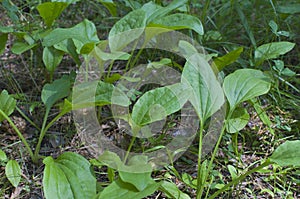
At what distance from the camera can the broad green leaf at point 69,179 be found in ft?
3.10

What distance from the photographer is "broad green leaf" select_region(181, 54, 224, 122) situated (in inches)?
44.8

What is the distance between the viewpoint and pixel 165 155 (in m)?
1.21

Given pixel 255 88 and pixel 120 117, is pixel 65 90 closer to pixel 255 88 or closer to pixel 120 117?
pixel 120 117

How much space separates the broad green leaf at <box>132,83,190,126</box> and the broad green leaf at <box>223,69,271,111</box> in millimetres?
132

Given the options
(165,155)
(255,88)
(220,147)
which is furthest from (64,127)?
(255,88)

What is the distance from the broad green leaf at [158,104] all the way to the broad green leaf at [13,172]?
333 mm

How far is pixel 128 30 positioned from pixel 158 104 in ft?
0.96

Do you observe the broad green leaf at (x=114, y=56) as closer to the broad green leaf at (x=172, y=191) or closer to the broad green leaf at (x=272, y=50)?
the broad green leaf at (x=172, y=191)

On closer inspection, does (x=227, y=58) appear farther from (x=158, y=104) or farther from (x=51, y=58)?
(x=51, y=58)

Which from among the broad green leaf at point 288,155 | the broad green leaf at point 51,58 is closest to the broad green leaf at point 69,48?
the broad green leaf at point 51,58

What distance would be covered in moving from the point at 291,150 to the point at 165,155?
0.34 meters

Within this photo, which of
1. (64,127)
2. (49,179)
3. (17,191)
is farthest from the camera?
(64,127)

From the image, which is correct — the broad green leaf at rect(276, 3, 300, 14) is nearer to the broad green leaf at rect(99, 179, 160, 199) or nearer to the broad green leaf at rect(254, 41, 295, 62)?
the broad green leaf at rect(254, 41, 295, 62)

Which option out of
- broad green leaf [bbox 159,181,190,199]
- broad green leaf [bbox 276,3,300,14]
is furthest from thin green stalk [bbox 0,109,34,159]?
broad green leaf [bbox 276,3,300,14]
